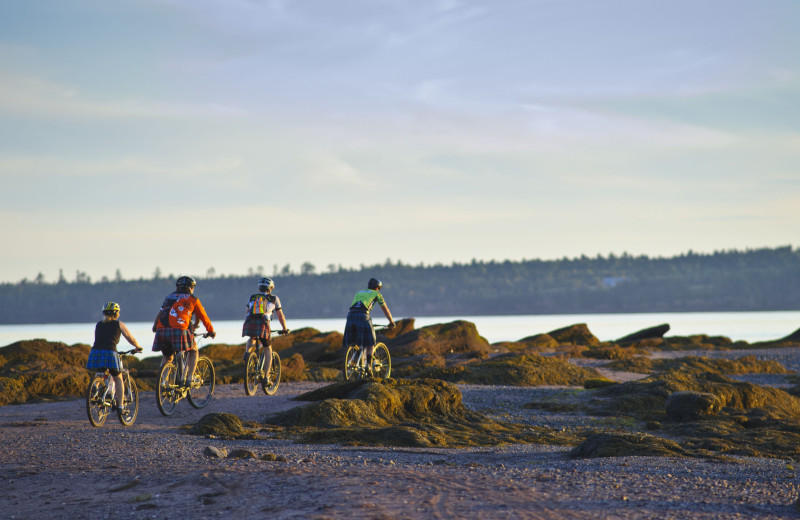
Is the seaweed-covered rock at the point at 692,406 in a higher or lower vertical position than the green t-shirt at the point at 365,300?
lower

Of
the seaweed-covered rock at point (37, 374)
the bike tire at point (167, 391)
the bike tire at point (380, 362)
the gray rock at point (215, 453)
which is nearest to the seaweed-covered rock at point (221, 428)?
the bike tire at point (167, 391)

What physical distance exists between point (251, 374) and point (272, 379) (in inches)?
32.1

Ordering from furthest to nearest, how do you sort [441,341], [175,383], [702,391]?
[441,341]
[702,391]
[175,383]

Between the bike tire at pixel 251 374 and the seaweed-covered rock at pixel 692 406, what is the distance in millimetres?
7846

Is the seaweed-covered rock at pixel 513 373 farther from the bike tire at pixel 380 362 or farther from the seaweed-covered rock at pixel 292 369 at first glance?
the seaweed-covered rock at pixel 292 369

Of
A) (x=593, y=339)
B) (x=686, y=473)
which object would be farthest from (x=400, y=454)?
(x=593, y=339)

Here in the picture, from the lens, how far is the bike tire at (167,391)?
13.2 metres

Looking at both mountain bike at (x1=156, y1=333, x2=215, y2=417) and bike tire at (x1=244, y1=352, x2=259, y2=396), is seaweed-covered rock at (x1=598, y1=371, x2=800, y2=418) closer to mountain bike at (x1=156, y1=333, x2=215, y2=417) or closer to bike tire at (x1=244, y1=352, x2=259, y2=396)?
bike tire at (x1=244, y1=352, x2=259, y2=396)

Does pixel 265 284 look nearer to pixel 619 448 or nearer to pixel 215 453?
pixel 215 453

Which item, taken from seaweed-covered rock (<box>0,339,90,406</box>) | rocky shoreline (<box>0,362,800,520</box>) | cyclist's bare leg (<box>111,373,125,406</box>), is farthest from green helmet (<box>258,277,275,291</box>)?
seaweed-covered rock (<box>0,339,90,406</box>)

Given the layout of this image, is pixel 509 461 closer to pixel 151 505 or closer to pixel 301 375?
pixel 151 505

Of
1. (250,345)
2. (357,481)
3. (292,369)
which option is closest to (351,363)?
(250,345)

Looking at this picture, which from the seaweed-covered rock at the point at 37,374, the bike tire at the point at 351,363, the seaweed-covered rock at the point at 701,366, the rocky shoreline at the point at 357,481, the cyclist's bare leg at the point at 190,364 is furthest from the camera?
the seaweed-covered rock at the point at 701,366

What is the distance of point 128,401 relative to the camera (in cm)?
1255
